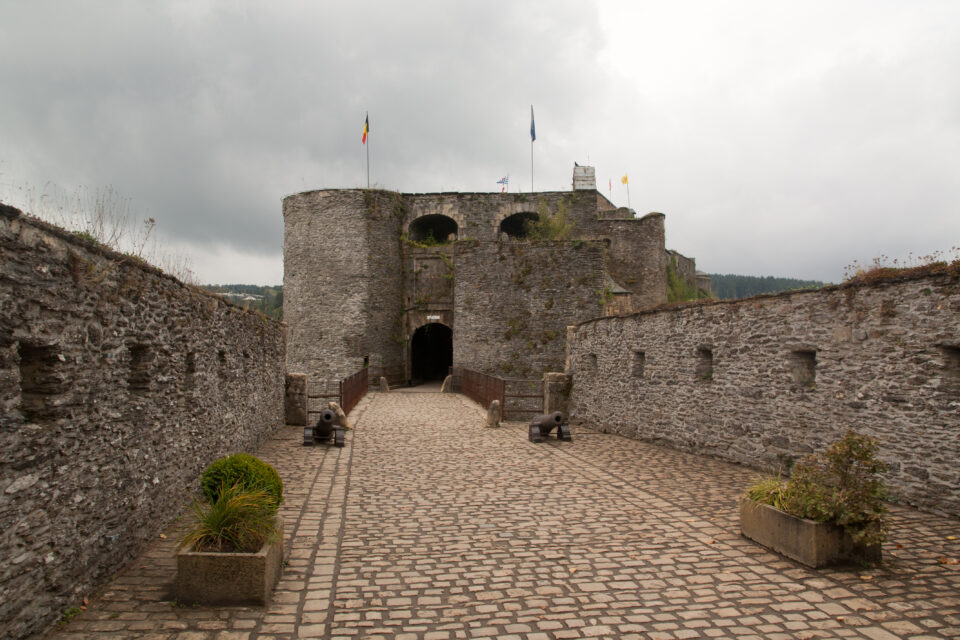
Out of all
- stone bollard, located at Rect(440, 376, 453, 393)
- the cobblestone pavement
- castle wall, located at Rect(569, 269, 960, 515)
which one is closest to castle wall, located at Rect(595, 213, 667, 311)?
stone bollard, located at Rect(440, 376, 453, 393)

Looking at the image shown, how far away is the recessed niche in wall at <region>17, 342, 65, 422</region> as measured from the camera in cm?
415

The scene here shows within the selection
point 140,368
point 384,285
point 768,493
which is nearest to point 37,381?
point 140,368

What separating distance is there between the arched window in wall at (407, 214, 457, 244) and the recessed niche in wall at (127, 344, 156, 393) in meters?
24.8

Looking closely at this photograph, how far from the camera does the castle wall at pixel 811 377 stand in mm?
6590

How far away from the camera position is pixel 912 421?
22.3ft

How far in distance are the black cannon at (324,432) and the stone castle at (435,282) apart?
1155 centimetres

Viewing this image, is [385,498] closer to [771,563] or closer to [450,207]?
[771,563]

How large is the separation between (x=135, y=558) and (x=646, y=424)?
9.68 m

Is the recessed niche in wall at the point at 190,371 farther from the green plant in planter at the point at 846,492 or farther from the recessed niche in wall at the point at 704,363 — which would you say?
the recessed niche in wall at the point at 704,363

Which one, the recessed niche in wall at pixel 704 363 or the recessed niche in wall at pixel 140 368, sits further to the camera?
the recessed niche in wall at pixel 704 363

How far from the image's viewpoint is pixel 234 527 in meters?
4.95

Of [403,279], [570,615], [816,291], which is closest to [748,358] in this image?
[816,291]

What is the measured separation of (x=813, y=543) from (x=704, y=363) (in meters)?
5.85

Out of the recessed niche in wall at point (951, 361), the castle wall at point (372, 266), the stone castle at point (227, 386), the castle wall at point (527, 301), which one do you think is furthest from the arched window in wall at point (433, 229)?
the recessed niche in wall at point (951, 361)
